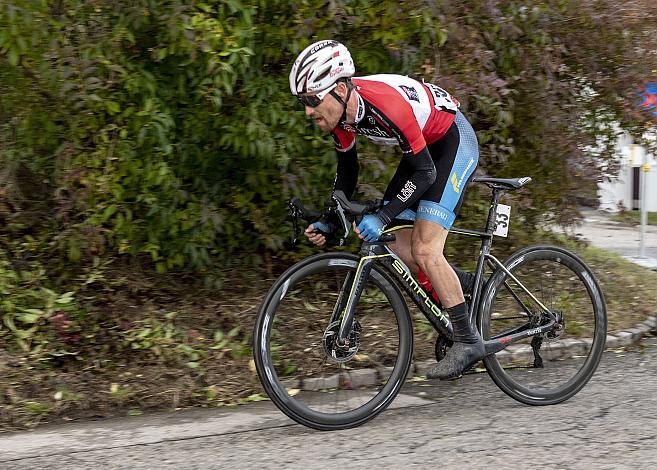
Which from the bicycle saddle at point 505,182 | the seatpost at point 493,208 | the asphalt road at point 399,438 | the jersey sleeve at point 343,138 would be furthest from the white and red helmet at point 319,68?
the asphalt road at point 399,438

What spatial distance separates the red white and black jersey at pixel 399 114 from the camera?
15.6 feet

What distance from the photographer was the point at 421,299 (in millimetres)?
5168

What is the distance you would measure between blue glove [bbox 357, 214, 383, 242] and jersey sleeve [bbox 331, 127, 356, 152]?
476 millimetres

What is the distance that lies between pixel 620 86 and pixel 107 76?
4133 millimetres

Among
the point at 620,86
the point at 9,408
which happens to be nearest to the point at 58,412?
the point at 9,408

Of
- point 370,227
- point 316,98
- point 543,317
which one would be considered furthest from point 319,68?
point 543,317

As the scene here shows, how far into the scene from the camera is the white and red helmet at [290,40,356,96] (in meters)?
4.68

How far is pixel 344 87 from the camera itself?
475cm

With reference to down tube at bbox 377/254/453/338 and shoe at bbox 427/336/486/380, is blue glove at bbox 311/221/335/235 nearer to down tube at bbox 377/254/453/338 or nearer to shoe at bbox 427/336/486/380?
down tube at bbox 377/254/453/338

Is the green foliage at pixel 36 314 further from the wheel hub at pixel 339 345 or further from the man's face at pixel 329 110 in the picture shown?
the man's face at pixel 329 110

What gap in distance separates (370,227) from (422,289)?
581mm

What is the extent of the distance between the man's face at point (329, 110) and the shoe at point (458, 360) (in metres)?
1.39

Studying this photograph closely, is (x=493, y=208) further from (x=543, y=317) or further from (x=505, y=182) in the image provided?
(x=543, y=317)

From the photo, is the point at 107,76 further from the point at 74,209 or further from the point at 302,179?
the point at 302,179
